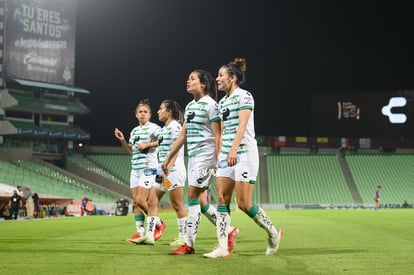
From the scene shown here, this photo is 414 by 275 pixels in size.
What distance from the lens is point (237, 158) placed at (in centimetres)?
809

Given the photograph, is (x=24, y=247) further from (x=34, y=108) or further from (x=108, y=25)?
(x=108, y=25)

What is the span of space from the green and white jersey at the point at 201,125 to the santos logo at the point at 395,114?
4447 cm

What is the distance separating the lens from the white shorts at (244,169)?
8.27 metres

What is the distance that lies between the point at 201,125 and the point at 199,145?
30cm

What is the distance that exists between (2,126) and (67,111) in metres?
5.77

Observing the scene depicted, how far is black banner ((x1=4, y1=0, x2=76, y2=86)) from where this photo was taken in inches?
1864

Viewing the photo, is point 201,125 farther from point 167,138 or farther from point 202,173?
point 167,138

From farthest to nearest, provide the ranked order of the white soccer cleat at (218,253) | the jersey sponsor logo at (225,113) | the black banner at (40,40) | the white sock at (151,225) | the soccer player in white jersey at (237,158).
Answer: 1. the black banner at (40,40)
2. the white sock at (151,225)
3. the jersey sponsor logo at (225,113)
4. the soccer player in white jersey at (237,158)
5. the white soccer cleat at (218,253)

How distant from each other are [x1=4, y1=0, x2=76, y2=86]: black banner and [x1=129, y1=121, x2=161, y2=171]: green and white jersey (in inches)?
1504

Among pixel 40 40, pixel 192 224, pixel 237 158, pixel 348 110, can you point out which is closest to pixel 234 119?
pixel 237 158

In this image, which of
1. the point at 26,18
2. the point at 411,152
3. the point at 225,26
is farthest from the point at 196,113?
the point at 411,152

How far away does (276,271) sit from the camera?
265 inches

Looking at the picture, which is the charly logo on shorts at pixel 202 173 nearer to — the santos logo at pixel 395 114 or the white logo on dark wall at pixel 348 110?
the white logo on dark wall at pixel 348 110

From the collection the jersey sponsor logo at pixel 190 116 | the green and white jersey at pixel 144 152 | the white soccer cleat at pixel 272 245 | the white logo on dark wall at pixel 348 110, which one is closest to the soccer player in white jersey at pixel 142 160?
the green and white jersey at pixel 144 152
